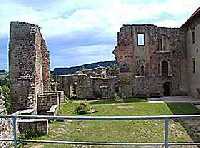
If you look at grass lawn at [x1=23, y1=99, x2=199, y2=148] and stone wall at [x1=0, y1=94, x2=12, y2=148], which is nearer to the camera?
stone wall at [x1=0, y1=94, x2=12, y2=148]

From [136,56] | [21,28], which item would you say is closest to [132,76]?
[136,56]

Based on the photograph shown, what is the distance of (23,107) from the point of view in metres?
22.2

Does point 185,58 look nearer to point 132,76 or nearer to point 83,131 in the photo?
point 132,76

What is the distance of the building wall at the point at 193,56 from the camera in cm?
3297

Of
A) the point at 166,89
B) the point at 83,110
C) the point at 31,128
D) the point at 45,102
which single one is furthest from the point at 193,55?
the point at 31,128

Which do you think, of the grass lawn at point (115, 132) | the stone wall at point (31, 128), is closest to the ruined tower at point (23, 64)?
the grass lawn at point (115, 132)

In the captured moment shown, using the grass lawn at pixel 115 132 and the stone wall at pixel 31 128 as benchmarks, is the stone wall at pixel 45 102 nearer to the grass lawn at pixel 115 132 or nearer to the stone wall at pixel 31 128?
the grass lawn at pixel 115 132

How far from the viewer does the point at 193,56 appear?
3534 centimetres

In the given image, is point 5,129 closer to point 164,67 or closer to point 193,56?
point 193,56

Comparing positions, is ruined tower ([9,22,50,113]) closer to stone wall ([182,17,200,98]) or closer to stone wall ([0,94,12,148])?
stone wall ([0,94,12,148])

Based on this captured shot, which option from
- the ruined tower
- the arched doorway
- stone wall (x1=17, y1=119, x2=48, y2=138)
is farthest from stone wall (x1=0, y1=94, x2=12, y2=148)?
the arched doorway

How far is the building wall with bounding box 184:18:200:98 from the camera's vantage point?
33.0m

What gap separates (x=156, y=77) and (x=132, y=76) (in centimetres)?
237

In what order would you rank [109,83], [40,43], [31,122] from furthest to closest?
[109,83]
[40,43]
[31,122]
